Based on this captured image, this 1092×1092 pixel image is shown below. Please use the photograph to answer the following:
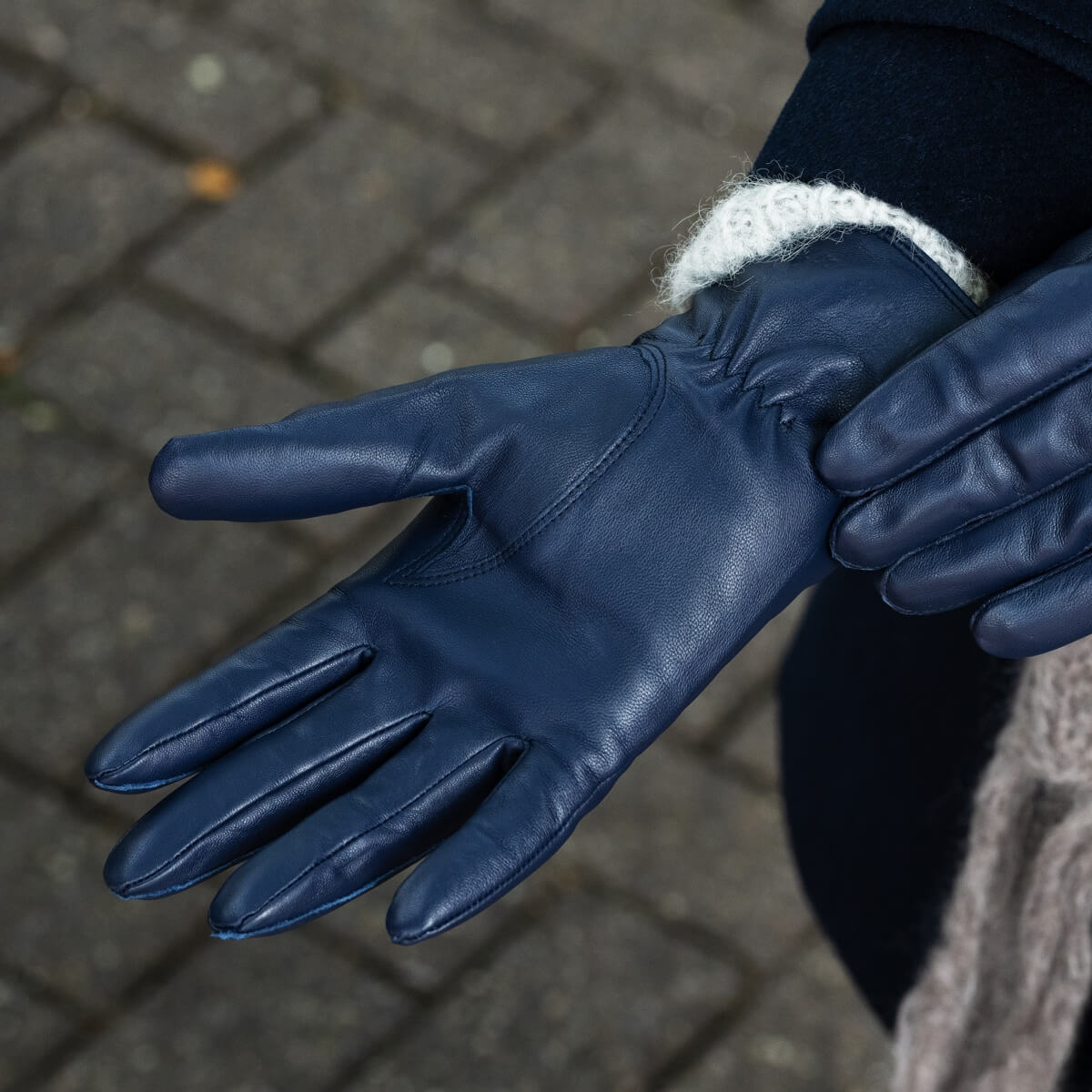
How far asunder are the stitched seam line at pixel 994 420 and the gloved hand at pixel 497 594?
0.07 metres

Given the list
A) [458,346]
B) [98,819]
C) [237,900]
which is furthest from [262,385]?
[237,900]

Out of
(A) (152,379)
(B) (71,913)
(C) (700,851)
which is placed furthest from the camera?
(A) (152,379)

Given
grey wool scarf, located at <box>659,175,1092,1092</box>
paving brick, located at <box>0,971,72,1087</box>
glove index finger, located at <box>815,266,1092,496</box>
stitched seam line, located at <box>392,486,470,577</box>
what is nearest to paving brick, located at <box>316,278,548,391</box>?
paving brick, located at <box>0,971,72,1087</box>

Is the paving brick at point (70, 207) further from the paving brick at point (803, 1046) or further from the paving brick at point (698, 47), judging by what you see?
the paving brick at point (803, 1046)

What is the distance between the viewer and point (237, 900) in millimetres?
Result: 1080

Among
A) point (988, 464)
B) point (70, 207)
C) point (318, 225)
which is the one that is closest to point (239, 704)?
point (988, 464)

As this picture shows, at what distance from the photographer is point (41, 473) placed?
2496 millimetres

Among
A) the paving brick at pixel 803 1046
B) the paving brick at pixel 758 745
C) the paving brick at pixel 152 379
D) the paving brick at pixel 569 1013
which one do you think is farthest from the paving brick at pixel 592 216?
the paving brick at pixel 803 1046

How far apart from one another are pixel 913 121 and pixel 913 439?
292 millimetres

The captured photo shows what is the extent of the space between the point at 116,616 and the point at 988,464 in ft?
5.28

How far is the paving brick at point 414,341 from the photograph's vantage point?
2617 mm

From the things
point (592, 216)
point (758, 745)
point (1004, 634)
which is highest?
point (1004, 634)

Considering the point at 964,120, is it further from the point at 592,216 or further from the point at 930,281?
the point at 592,216

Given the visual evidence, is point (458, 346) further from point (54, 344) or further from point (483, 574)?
point (483, 574)
